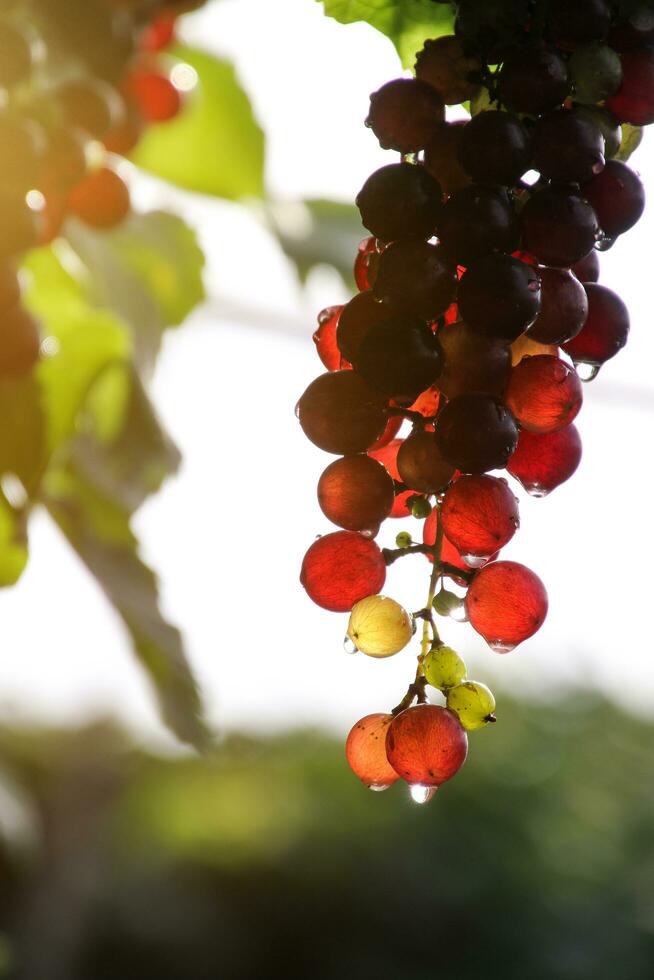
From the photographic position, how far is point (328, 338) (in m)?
0.39

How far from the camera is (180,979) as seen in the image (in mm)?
6824

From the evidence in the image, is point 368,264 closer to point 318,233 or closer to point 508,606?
point 508,606

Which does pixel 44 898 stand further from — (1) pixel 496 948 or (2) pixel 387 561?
(2) pixel 387 561

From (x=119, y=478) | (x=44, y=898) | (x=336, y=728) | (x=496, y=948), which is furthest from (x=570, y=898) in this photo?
(x=119, y=478)

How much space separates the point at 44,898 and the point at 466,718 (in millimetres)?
7183

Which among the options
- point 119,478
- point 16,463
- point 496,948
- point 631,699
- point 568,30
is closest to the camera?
point 568,30

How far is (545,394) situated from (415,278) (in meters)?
0.06

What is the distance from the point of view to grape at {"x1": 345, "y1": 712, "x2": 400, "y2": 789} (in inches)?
14.4

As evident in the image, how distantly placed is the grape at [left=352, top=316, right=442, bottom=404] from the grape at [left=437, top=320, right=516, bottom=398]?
0.01 meters

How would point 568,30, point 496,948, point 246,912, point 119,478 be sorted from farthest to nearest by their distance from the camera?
1. point 246,912
2. point 496,948
3. point 119,478
4. point 568,30

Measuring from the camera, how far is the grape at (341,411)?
0.36 m

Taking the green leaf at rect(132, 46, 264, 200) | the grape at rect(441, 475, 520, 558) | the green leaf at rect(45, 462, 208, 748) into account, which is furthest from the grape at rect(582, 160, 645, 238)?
the green leaf at rect(132, 46, 264, 200)

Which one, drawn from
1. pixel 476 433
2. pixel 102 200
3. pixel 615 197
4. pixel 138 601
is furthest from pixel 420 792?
pixel 102 200

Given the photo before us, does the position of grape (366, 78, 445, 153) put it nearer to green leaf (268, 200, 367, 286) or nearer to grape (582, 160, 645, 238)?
grape (582, 160, 645, 238)
